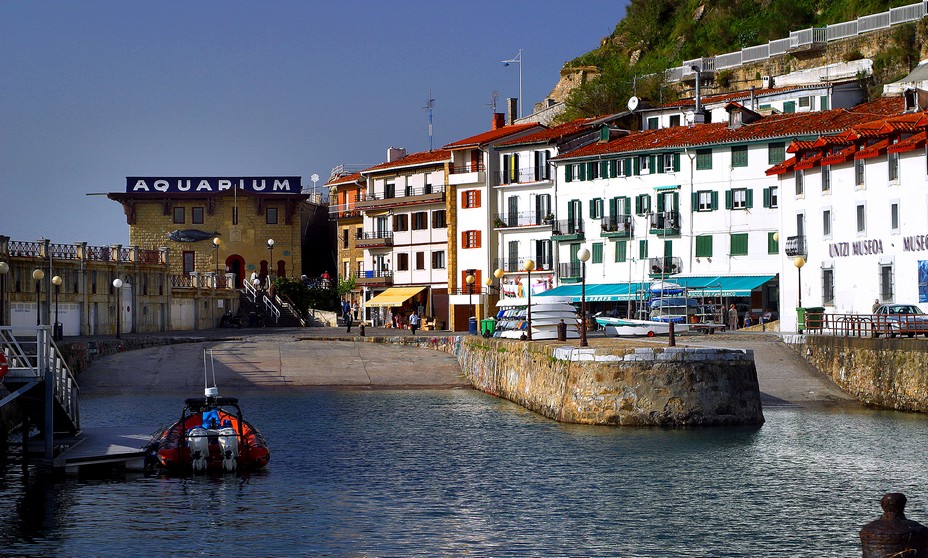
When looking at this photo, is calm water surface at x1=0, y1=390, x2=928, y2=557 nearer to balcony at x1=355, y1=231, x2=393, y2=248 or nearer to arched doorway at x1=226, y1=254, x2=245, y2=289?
balcony at x1=355, y1=231, x2=393, y2=248

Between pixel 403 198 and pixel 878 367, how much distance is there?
2538 inches

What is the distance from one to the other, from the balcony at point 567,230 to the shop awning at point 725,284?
11895 millimetres

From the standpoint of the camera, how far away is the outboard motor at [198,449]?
39.1 metres

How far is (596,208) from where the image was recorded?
99.2m

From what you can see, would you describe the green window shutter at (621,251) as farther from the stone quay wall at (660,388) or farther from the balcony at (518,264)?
the stone quay wall at (660,388)

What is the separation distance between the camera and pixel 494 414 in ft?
179

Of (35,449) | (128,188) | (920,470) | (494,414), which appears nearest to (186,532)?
(35,449)

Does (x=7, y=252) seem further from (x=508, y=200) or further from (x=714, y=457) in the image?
(x=714, y=457)

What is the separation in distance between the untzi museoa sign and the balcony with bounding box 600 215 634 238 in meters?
33.9

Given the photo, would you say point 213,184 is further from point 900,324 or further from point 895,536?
point 895,536

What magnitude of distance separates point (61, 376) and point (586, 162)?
63084 millimetres

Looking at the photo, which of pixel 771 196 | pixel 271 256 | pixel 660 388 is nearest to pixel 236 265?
pixel 271 256

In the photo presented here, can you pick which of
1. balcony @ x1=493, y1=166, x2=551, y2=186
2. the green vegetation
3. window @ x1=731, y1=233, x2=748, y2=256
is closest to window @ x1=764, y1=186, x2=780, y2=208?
window @ x1=731, y1=233, x2=748, y2=256

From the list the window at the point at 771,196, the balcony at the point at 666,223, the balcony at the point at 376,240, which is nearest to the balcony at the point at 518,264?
the balcony at the point at 666,223
